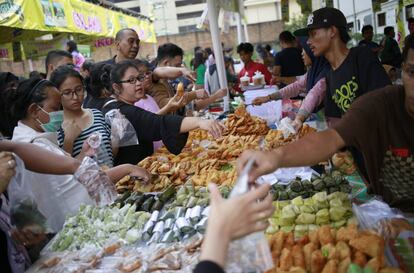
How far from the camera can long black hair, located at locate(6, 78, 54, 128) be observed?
283cm

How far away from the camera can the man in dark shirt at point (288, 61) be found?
8094mm

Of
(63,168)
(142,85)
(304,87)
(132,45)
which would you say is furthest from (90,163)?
(304,87)

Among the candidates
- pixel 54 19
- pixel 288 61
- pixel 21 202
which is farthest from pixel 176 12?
pixel 21 202

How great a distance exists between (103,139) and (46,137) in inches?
26.0

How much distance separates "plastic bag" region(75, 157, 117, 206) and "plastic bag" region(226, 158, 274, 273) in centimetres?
141

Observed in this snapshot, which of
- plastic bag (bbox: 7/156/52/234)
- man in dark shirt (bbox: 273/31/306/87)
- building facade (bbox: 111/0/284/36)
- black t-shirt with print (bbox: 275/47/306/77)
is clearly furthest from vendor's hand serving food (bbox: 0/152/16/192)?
building facade (bbox: 111/0/284/36)

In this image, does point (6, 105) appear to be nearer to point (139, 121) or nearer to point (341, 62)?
point (139, 121)

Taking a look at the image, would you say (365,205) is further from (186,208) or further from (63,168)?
(63,168)

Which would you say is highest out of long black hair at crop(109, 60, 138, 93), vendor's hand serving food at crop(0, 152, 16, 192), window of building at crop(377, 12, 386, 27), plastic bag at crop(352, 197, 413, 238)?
window of building at crop(377, 12, 386, 27)

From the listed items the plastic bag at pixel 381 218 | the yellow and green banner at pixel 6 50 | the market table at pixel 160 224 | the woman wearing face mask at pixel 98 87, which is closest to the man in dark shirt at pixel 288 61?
the woman wearing face mask at pixel 98 87

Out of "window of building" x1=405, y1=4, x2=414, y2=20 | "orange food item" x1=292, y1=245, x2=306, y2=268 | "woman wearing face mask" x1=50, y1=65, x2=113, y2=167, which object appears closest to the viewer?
"orange food item" x1=292, y1=245, x2=306, y2=268

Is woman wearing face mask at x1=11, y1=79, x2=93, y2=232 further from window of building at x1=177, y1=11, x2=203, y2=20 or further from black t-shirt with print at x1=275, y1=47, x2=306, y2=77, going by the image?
window of building at x1=177, y1=11, x2=203, y2=20

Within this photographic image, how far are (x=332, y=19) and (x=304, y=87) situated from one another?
2.29 metres

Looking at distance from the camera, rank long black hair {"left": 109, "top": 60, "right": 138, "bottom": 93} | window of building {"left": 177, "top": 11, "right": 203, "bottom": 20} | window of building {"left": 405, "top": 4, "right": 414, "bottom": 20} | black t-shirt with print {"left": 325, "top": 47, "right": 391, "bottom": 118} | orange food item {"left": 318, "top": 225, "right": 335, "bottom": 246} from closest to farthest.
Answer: orange food item {"left": 318, "top": 225, "right": 335, "bottom": 246}
black t-shirt with print {"left": 325, "top": 47, "right": 391, "bottom": 118}
long black hair {"left": 109, "top": 60, "right": 138, "bottom": 93}
window of building {"left": 405, "top": 4, "right": 414, "bottom": 20}
window of building {"left": 177, "top": 11, "right": 203, "bottom": 20}
